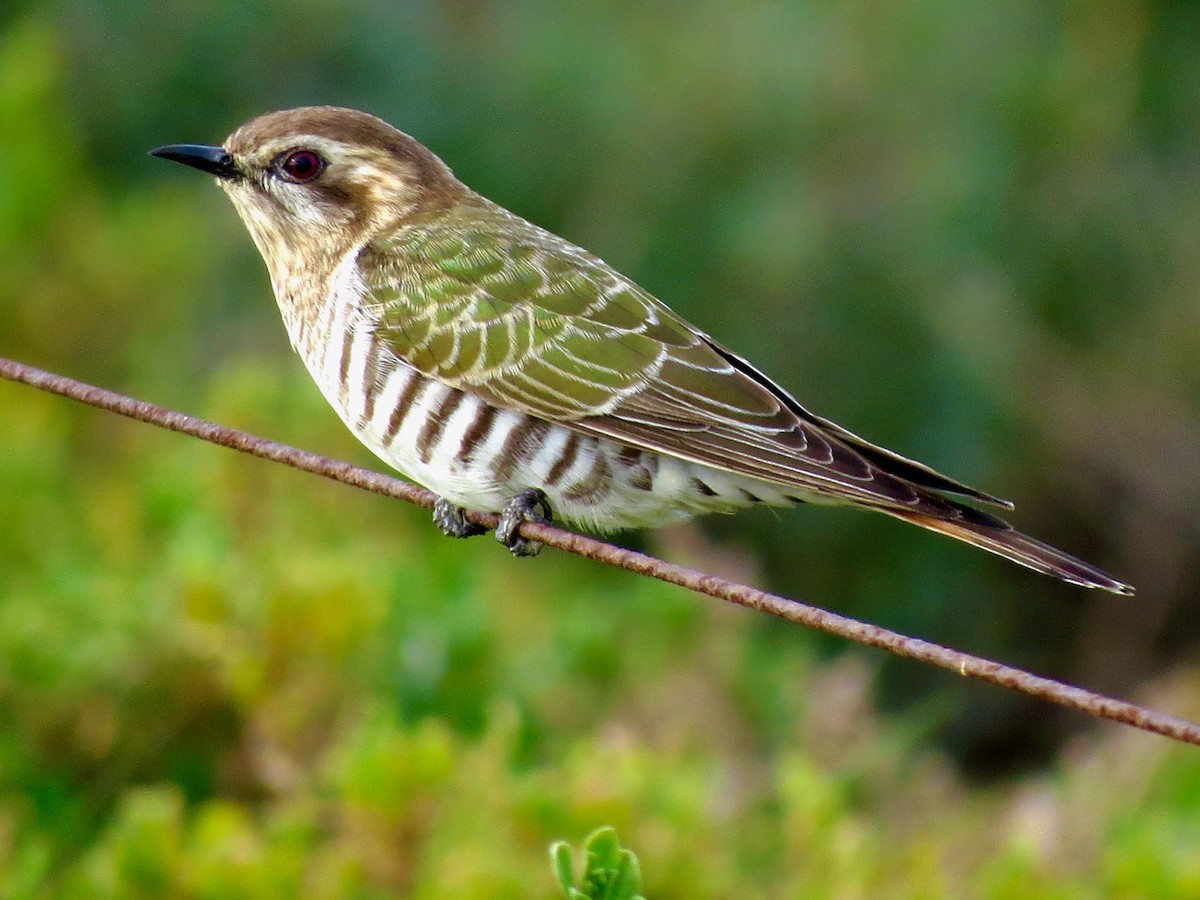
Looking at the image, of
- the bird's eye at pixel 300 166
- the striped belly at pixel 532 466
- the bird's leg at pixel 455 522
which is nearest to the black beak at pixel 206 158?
the bird's eye at pixel 300 166

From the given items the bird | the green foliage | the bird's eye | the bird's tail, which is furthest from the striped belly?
the green foliage

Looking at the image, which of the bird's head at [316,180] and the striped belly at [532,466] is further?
the bird's head at [316,180]

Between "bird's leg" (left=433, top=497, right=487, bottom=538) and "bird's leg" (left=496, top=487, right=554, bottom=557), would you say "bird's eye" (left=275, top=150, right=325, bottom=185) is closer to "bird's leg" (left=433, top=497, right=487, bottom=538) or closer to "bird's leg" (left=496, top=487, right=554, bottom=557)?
"bird's leg" (left=433, top=497, right=487, bottom=538)

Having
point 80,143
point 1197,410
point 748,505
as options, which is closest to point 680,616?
point 748,505

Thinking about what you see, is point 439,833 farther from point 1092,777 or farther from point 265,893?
point 1092,777

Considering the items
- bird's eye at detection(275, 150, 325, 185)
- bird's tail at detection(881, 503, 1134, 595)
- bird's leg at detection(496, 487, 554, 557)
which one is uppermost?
bird's tail at detection(881, 503, 1134, 595)

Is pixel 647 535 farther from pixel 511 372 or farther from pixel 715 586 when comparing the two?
pixel 715 586

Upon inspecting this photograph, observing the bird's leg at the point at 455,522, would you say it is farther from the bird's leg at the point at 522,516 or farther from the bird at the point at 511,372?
the bird's leg at the point at 522,516
